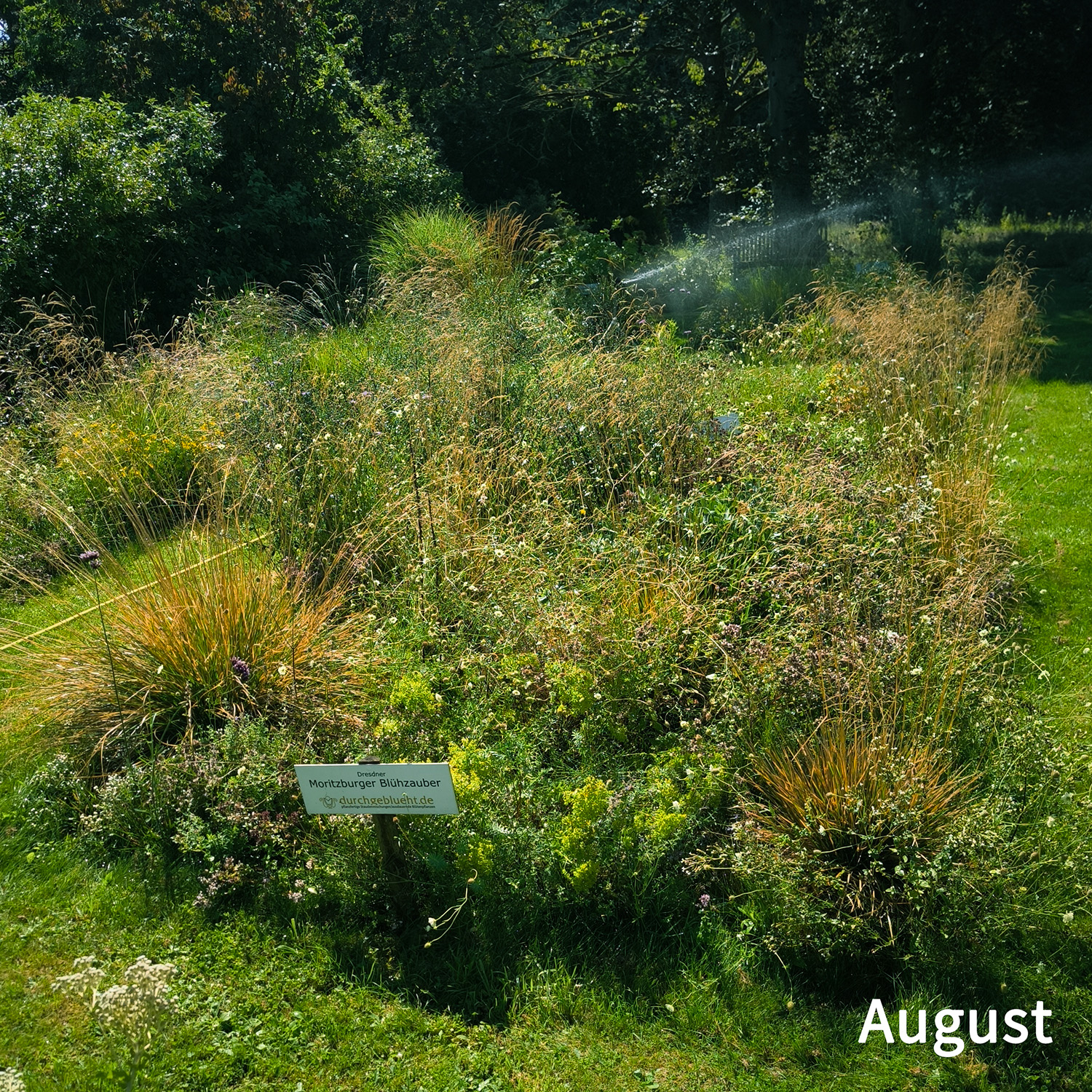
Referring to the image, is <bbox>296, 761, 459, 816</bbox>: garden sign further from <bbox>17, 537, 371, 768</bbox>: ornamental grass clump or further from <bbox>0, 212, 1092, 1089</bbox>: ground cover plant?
<bbox>17, 537, 371, 768</bbox>: ornamental grass clump

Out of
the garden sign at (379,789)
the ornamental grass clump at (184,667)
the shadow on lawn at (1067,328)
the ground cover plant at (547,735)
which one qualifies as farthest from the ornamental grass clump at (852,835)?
the shadow on lawn at (1067,328)

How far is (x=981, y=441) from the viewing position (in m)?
5.71

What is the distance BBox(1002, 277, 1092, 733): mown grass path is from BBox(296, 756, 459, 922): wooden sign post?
2584mm

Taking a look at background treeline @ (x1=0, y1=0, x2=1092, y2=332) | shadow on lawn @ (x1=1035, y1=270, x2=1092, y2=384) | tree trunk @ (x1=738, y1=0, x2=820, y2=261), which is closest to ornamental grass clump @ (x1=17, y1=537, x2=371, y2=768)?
background treeline @ (x1=0, y1=0, x2=1092, y2=332)

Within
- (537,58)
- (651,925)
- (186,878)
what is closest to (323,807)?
(186,878)

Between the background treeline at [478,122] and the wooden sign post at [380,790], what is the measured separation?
23.3 feet

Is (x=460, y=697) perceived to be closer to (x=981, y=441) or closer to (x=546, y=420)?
(x=546, y=420)

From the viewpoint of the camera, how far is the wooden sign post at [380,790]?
2793 mm

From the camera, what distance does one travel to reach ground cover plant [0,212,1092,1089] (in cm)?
280

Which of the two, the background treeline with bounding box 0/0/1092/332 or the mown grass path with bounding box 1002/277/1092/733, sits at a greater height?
the background treeline with bounding box 0/0/1092/332

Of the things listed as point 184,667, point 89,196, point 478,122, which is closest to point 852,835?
point 184,667

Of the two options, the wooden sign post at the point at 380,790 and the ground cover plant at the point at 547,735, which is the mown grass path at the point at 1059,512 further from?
the wooden sign post at the point at 380,790

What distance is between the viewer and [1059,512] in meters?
5.95

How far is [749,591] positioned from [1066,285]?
37.8 feet
